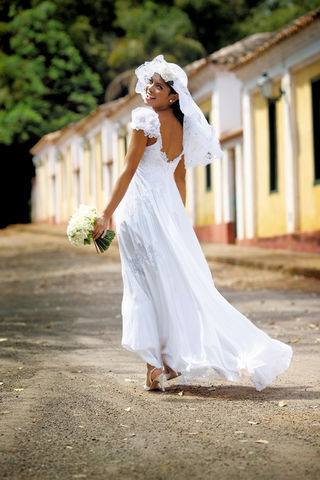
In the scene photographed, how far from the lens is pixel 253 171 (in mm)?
20812

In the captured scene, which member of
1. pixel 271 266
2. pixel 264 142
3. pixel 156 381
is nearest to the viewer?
pixel 156 381

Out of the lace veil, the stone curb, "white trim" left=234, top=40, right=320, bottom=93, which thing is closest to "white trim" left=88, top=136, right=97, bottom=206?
"white trim" left=234, top=40, right=320, bottom=93

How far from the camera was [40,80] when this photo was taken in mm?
47094

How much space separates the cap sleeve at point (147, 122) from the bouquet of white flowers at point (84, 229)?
60cm

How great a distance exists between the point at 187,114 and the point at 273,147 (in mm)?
14592

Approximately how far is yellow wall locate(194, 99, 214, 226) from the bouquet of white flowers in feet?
63.2

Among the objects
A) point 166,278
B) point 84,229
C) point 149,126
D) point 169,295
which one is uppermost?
point 149,126

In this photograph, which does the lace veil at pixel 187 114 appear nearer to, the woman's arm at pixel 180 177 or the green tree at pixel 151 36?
the woman's arm at pixel 180 177

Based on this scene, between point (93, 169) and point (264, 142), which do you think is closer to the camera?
point (264, 142)

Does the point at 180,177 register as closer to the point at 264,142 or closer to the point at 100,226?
the point at 100,226

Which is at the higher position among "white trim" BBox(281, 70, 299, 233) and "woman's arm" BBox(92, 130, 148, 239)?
"white trim" BBox(281, 70, 299, 233)

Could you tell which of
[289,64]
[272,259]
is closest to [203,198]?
[289,64]

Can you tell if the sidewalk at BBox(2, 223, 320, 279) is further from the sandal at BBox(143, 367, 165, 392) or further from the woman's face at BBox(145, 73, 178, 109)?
the sandal at BBox(143, 367, 165, 392)

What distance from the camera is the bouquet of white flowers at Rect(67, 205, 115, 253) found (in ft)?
16.7
